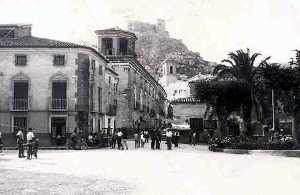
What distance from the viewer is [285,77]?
31.7 metres

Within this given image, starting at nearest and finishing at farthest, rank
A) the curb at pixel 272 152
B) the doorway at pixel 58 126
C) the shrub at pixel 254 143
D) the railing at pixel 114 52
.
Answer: the curb at pixel 272 152, the shrub at pixel 254 143, the doorway at pixel 58 126, the railing at pixel 114 52

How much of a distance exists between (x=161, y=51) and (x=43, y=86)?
101687 mm

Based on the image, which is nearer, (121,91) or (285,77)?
(285,77)

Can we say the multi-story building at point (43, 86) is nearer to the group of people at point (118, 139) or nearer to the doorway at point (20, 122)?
the doorway at point (20, 122)

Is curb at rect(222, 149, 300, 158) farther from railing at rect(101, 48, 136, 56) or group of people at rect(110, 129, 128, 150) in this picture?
railing at rect(101, 48, 136, 56)

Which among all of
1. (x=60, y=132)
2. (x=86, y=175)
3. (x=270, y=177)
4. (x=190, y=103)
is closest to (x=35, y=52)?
(x=60, y=132)

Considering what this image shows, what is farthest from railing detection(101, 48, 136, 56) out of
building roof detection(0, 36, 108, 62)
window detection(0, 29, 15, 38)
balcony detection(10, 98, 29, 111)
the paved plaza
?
the paved plaza

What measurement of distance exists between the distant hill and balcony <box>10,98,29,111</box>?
87.1 metres

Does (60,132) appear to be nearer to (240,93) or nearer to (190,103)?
(240,93)

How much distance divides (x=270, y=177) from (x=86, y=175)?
5.18 meters

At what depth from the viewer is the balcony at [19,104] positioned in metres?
37.4

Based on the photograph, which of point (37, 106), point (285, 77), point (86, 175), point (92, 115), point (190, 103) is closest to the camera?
point (86, 175)

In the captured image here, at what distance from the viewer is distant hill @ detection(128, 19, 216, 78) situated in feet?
424

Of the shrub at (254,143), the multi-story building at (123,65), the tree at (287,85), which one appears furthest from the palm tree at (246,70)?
the multi-story building at (123,65)
